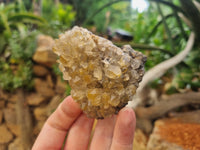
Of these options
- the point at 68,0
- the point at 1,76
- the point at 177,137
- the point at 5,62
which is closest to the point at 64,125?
the point at 177,137

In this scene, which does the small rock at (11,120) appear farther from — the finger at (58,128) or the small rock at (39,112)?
the finger at (58,128)

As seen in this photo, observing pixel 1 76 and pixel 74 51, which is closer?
pixel 74 51

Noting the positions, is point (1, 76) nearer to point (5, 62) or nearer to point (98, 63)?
point (5, 62)

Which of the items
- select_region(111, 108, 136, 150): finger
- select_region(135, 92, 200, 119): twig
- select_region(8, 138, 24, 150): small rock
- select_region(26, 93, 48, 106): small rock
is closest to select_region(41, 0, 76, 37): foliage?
select_region(26, 93, 48, 106): small rock

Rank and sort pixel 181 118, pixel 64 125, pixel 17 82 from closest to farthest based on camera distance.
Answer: pixel 64 125
pixel 181 118
pixel 17 82

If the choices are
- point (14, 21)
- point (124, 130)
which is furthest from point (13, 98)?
point (124, 130)

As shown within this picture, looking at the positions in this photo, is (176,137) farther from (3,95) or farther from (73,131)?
(3,95)

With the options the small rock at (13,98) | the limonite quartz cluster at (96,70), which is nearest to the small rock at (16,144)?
the small rock at (13,98)
